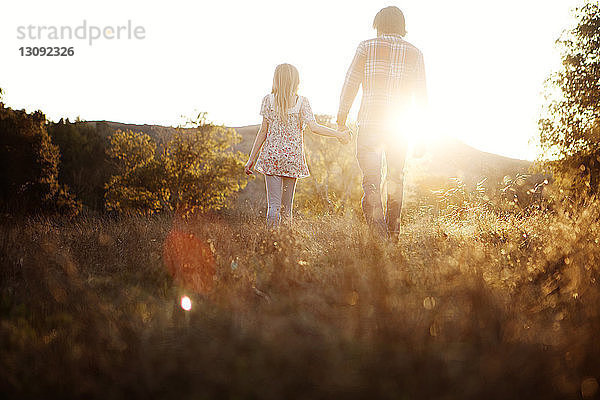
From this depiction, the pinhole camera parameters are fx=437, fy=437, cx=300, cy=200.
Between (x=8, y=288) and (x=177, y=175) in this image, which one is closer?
(x=8, y=288)

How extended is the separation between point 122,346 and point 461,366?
113 centimetres

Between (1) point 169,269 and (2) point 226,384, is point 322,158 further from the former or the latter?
(2) point 226,384

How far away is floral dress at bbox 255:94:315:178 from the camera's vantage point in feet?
17.8

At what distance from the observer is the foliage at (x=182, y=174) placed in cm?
2734

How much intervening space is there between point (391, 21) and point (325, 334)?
13.6ft

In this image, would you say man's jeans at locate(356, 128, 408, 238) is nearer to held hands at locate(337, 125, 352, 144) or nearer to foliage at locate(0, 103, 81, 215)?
held hands at locate(337, 125, 352, 144)

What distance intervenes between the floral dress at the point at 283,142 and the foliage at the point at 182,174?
21949mm

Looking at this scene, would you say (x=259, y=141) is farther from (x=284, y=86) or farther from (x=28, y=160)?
(x=28, y=160)

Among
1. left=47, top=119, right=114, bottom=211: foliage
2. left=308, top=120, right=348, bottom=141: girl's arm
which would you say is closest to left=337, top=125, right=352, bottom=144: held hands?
left=308, top=120, right=348, bottom=141: girl's arm

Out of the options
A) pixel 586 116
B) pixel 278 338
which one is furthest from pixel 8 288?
pixel 586 116

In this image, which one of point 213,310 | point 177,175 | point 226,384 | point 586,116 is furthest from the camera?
point 177,175

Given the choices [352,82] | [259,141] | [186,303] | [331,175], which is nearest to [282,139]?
[259,141]

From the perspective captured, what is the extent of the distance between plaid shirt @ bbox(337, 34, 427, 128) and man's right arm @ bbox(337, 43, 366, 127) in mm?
10

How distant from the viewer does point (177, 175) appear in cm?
2814
